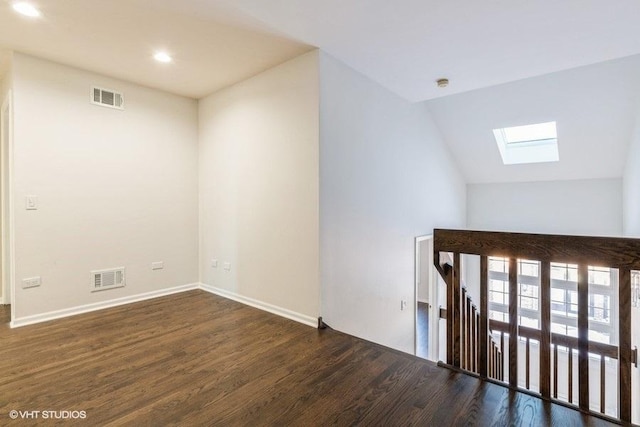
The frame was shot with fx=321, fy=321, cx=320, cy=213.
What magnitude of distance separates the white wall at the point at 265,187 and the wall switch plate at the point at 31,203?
1.69 metres

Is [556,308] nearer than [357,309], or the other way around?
[357,309]

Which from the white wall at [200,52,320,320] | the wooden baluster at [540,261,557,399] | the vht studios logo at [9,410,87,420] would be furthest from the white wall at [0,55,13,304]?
the wooden baluster at [540,261,557,399]

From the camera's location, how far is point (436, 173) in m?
5.34

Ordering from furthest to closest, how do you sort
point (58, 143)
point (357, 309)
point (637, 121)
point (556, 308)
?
point (556, 308)
point (637, 121)
point (357, 309)
point (58, 143)

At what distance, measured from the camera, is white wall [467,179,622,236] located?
5.40 meters

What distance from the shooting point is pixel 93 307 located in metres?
3.44

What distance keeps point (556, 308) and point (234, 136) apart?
7.13 meters

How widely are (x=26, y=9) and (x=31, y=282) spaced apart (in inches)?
92.3

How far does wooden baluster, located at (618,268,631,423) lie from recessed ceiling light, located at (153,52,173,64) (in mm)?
3738

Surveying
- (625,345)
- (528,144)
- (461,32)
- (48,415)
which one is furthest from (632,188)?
(48,415)

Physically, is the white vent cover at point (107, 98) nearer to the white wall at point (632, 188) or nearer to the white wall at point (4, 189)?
the white wall at point (4, 189)

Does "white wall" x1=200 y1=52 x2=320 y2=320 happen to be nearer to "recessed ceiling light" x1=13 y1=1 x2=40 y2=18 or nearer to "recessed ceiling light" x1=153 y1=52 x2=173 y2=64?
"recessed ceiling light" x1=153 y1=52 x2=173 y2=64

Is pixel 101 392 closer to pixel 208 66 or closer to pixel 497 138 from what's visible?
pixel 208 66

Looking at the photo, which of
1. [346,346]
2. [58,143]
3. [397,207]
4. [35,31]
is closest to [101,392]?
[346,346]
